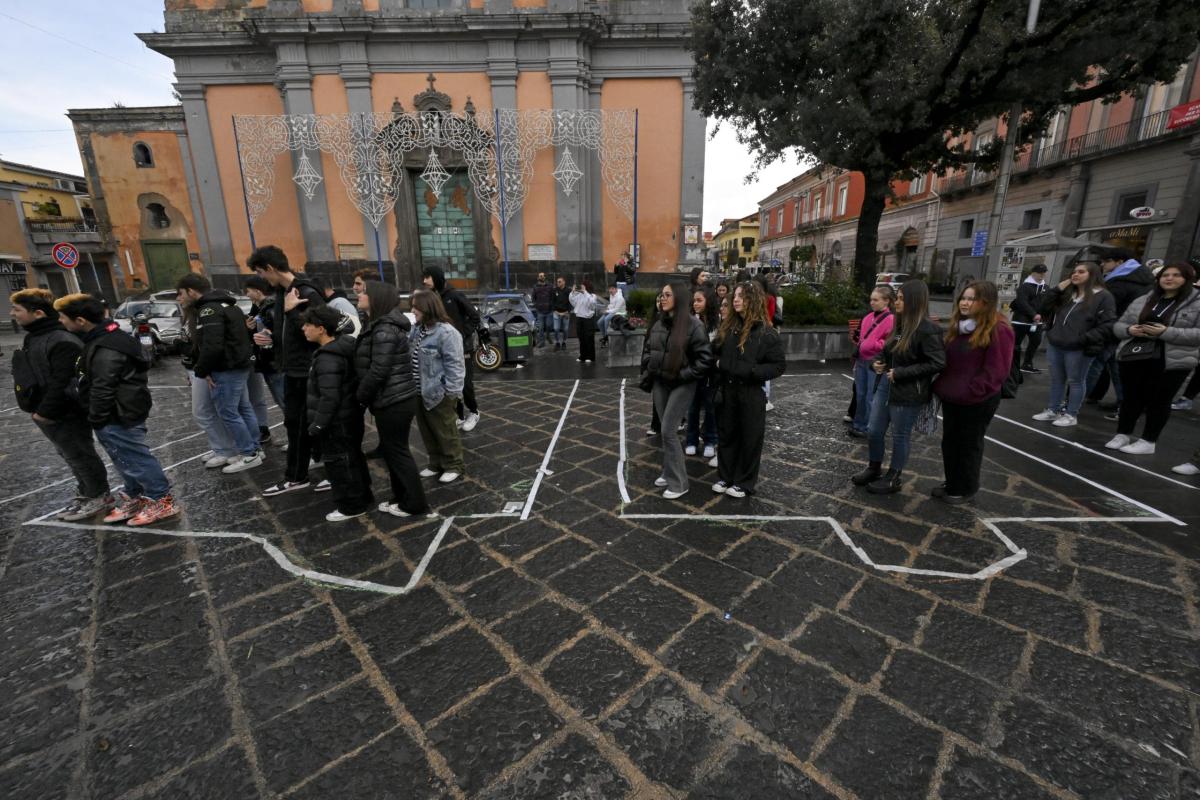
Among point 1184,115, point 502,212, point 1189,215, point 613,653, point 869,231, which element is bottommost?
point 613,653

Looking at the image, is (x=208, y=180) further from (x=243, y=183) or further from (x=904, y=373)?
(x=904, y=373)

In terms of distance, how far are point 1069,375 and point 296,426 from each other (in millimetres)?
7659

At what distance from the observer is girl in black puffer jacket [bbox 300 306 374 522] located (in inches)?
131

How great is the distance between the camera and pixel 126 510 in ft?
12.1

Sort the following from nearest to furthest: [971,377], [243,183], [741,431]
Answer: [971,377], [741,431], [243,183]

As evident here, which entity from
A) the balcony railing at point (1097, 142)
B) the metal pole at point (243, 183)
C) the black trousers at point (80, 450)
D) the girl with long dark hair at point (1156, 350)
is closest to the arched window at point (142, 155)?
the metal pole at point (243, 183)

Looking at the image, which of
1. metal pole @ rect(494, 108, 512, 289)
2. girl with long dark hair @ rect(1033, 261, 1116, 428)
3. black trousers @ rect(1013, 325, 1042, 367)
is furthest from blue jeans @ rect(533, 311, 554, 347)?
black trousers @ rect(1013, 325, 1042, 367)

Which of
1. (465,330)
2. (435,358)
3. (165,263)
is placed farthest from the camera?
(165,263)

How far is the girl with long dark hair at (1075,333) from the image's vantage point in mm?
5070

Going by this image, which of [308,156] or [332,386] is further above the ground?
[308,156]

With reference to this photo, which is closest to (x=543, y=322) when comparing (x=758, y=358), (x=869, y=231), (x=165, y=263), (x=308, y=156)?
(x=869, y=231)

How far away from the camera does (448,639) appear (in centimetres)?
243

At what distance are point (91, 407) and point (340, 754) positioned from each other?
2979 millimetres

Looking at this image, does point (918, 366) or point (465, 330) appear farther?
point (465, 330)
